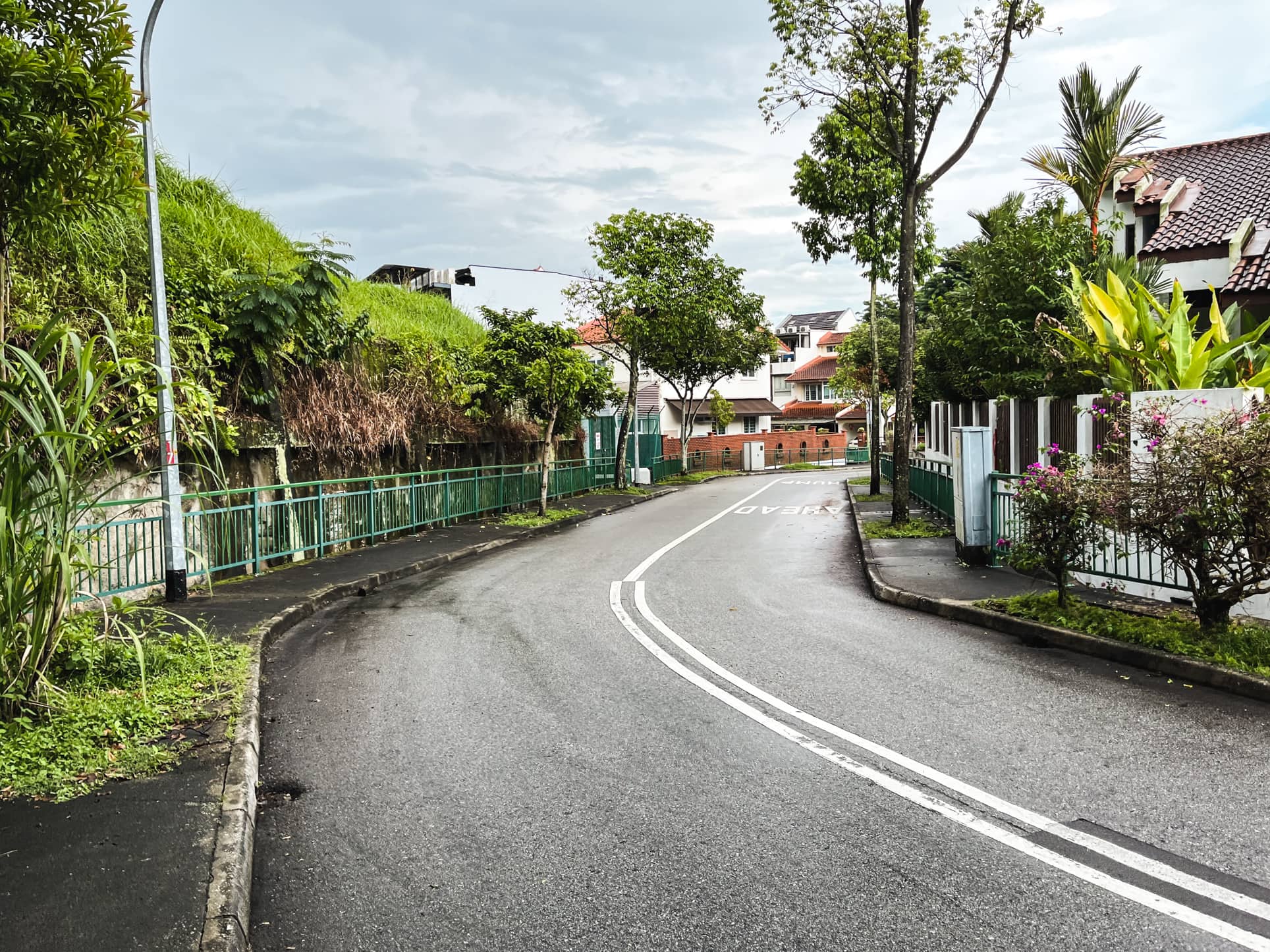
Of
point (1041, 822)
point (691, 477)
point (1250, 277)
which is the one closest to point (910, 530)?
point (1250, 277)

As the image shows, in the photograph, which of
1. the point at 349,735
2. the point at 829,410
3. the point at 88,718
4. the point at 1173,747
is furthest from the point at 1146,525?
the point at 829,410

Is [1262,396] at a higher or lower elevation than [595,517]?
higher

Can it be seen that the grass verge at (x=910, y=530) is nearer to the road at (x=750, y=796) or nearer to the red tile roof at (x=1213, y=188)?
the road at (x=750, y=796)

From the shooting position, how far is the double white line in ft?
11.3

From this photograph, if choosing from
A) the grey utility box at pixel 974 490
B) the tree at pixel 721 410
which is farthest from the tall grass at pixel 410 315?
the tree at pixel 721 410

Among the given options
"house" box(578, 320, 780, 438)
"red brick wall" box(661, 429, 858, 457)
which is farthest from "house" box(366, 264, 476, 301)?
"red brick wall" box(661, 429, 858, 457)

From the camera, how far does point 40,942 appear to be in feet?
10.3

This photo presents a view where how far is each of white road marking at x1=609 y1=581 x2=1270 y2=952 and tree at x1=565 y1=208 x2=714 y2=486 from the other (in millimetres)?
24776

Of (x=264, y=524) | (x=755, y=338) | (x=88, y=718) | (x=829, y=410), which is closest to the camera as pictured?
(x=88, y=718)

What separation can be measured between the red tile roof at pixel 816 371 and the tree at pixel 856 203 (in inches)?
1921

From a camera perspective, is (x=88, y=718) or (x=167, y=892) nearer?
(x=167, y=892)

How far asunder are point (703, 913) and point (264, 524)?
10634 mm

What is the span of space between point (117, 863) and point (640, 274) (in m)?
28.9

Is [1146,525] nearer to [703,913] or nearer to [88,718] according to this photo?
[703,913]
